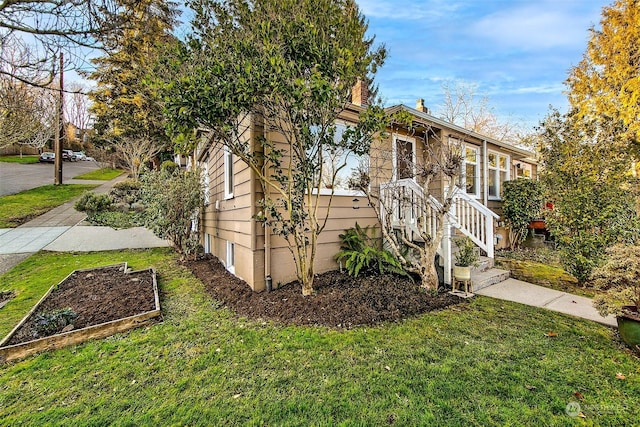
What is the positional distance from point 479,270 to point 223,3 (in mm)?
6487

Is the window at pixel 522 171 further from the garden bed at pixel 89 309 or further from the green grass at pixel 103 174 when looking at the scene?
Result: the green grass at pixel 103 174

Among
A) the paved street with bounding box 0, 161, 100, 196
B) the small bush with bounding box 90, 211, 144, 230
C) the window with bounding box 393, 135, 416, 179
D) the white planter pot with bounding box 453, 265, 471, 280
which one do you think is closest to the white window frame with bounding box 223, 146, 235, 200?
the window with bounding box 393, 135, 416, 179

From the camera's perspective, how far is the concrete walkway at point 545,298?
12.9 ft

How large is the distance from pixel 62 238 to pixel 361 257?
412 inches

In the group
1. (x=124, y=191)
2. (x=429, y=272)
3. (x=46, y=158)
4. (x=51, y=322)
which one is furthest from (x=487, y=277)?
(x=46, y=158)

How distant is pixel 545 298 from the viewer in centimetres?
461

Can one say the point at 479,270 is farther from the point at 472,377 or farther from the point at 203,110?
the point at 203,110

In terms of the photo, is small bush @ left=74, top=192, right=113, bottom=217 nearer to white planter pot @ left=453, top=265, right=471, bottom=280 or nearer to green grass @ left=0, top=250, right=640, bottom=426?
green grass @ left=0, top=250, right=640, bottom=426

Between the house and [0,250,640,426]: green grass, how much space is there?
4.39 ft

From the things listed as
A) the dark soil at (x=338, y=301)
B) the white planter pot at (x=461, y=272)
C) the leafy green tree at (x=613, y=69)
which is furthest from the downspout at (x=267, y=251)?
the leafy green tree at (x=613, y=69)

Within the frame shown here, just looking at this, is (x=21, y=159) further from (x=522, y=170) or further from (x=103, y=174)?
(x=522, y=170)

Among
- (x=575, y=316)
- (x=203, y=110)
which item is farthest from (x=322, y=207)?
(x=575, y=316)

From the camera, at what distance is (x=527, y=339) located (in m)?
3.24

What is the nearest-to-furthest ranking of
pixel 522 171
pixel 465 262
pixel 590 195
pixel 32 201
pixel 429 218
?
1. pixel 465 262
2. pixel 429 218
3. pixel 590 195
4. pixel 32 201
5. pixel 522 171
